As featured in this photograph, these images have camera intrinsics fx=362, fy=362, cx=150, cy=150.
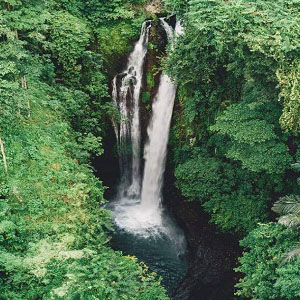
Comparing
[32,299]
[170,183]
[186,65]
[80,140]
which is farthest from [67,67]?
[32,299]

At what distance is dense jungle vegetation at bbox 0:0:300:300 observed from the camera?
7691 millimetres

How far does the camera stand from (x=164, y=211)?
15.8m

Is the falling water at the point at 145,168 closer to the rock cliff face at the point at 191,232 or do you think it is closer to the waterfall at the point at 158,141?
the waterfall at the point at 158,141

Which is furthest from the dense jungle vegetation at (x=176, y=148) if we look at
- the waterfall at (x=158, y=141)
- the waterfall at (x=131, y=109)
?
the waterfall at (x=131, y=109)

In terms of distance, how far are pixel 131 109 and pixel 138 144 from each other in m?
1.60

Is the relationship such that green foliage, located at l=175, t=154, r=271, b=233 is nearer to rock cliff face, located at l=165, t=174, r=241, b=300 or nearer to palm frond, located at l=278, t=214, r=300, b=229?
rock cliff face, located at l=165, t=174, r=241, b=300

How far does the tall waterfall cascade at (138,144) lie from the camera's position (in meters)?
15.4

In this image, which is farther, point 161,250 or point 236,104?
point 161,250

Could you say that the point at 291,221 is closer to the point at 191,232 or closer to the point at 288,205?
the point at 288,205

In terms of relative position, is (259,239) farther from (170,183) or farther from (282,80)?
(170,183)

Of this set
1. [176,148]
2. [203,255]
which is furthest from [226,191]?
[176,148]

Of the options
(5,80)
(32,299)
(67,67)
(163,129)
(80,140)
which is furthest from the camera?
(163,129)

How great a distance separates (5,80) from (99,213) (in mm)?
4145

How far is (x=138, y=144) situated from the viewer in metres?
16.3
